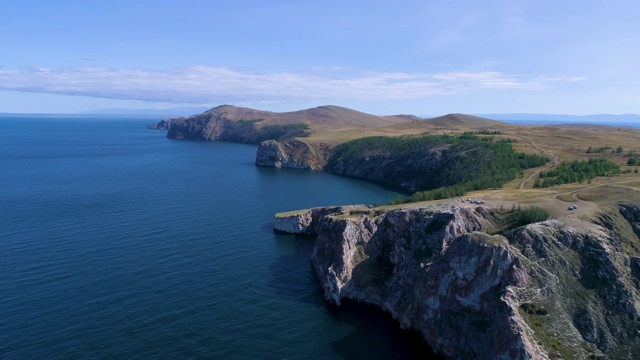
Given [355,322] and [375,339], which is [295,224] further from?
[375,339]

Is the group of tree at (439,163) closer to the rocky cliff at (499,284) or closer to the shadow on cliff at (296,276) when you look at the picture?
the shadow on cliff at (296,276)

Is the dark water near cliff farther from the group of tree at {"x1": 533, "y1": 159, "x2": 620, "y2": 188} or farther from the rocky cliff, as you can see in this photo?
the group of tree at {"x1": 533, "y1": 159, "x2": 620, "y2": 188}

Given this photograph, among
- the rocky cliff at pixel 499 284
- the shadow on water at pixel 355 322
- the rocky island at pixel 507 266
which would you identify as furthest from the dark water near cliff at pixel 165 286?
the rocky cliff at pixel 499 284

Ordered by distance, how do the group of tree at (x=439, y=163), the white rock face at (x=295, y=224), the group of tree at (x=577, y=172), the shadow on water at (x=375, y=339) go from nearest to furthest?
the shadow on water at (x=375, y=339), the group of tree at (x=577, y=172), the white rock face at (x=295, y=224), the group of tree at (x=439, y=163)

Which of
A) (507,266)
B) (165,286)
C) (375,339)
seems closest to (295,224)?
(165,286)

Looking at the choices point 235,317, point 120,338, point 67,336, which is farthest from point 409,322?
point 67,336
